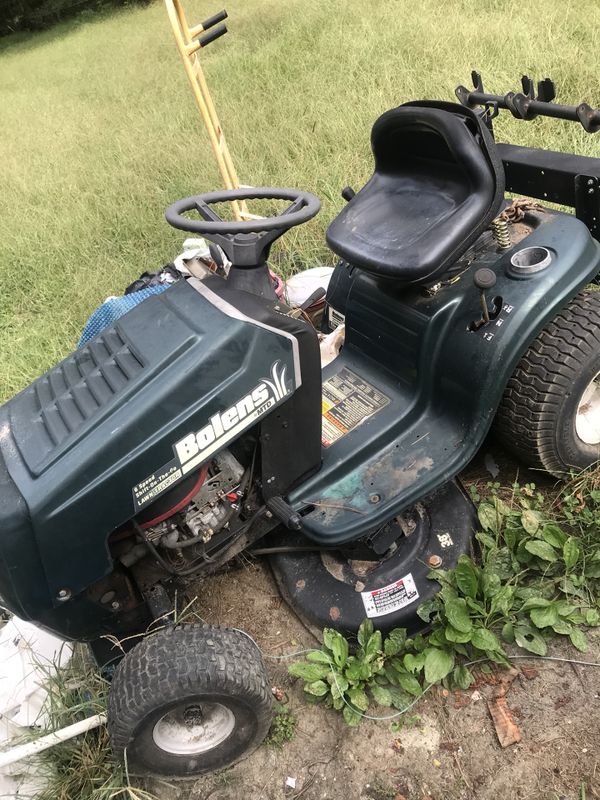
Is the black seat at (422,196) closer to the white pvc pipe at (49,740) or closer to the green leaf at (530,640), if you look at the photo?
the green leaf at (530,640)

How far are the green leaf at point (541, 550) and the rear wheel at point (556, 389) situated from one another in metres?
0.25

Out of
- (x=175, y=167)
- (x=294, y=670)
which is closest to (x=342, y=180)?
(x=175, y=167)

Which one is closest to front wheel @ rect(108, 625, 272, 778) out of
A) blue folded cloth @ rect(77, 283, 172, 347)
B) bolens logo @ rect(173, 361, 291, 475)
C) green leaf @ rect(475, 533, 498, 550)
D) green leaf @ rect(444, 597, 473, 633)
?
bolens logo @ rect(173, 361, 291, 475)

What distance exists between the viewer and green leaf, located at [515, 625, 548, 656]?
180cm

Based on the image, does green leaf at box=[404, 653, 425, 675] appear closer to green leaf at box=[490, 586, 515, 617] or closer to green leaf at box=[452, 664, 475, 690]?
green leaf at box=[452, 664, 475, 690]

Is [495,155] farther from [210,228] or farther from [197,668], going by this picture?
[197,668]

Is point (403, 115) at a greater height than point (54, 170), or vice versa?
point (403, 115)

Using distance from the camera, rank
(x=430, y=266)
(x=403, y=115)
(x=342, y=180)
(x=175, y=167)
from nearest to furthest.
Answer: (x=430, y=266) < (x=403, y=115) < (x=342, y=180) < (x=175, y=167)

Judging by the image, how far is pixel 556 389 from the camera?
1.92 metres

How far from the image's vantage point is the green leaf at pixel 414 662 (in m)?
1.80

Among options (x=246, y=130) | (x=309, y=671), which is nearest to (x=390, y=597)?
(x=309, y=671)

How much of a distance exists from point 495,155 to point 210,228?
85 centimetres

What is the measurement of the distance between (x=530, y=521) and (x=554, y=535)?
0.08 m

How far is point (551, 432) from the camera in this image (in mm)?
1991
